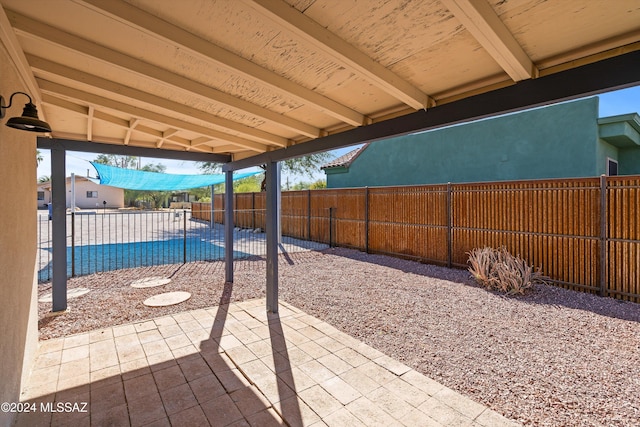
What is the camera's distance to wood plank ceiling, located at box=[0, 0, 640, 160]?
1514mm

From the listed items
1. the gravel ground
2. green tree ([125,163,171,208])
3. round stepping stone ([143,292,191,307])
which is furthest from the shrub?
green tree ([125,163,171,208])

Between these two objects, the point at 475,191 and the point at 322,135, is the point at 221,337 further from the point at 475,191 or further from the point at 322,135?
the point at 475,191

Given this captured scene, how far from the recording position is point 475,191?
6449 millimetres

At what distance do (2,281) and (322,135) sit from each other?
2.87 meters

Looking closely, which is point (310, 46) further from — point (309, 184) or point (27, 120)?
point (309, 184)

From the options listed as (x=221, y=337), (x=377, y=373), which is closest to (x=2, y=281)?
(x=221, y=337)

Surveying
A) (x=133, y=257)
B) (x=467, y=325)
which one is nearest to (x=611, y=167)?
(x=467, y=325)

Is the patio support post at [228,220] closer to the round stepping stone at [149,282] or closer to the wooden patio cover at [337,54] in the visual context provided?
the round stepping stone at [149,282]

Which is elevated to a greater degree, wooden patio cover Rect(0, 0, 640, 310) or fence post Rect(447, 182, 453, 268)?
wooden patio cover Rect(0, 0, 640, 310)

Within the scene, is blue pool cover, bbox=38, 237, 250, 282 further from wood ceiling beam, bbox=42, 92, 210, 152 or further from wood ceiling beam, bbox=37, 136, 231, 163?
wood ceiling beam, bbox=42, 92, 210, 152

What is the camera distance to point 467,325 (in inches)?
147

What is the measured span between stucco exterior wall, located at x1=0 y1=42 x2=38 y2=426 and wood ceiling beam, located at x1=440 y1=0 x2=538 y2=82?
A: 2.59 m

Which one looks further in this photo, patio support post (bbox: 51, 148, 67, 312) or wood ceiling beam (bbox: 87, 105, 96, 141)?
patio support post (bbox: 51, 148, 67, 312)

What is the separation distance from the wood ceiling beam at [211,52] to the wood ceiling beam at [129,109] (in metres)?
1.70
